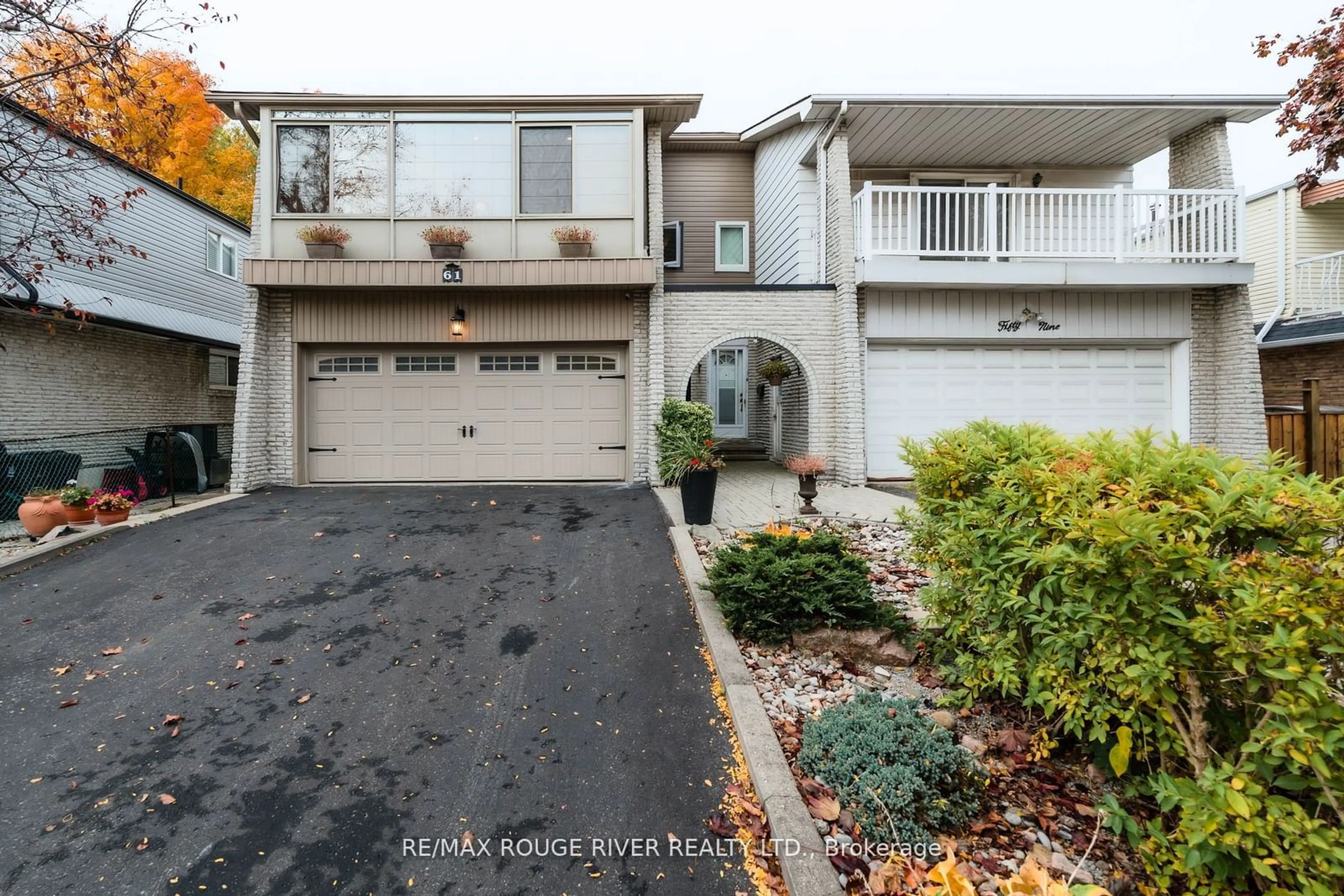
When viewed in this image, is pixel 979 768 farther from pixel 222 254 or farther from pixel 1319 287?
pixel 222 254

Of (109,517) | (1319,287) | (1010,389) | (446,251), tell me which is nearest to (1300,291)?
(1319,287)

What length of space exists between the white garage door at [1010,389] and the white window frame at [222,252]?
14.1 meters

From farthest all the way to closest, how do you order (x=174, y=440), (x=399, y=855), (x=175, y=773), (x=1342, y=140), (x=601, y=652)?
(x=174, y=440)
(x=1342, y=140)
(x=601, y=652)
(x=175, y=773)
(x=399, y=855)

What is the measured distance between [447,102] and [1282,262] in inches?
662

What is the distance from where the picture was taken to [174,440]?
1039 centimetres

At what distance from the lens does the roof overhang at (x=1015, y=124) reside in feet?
27.9

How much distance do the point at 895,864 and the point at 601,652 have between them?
→ 84.2 inches

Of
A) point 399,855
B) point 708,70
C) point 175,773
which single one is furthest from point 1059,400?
point 708,70

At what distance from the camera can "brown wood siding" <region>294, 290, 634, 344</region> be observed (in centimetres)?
897

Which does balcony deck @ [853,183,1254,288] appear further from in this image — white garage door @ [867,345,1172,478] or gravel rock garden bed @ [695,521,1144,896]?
gravel rock garden bed @ [695,521,1144,896]

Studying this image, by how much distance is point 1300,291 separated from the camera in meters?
12.3

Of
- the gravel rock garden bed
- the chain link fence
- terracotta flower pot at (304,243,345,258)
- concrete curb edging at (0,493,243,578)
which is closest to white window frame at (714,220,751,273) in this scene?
terracotta flower pot at (304,243,345,258)

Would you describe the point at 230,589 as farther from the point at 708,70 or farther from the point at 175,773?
the point at 708,70

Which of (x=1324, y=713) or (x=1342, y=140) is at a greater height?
(x=1342, y=140)
